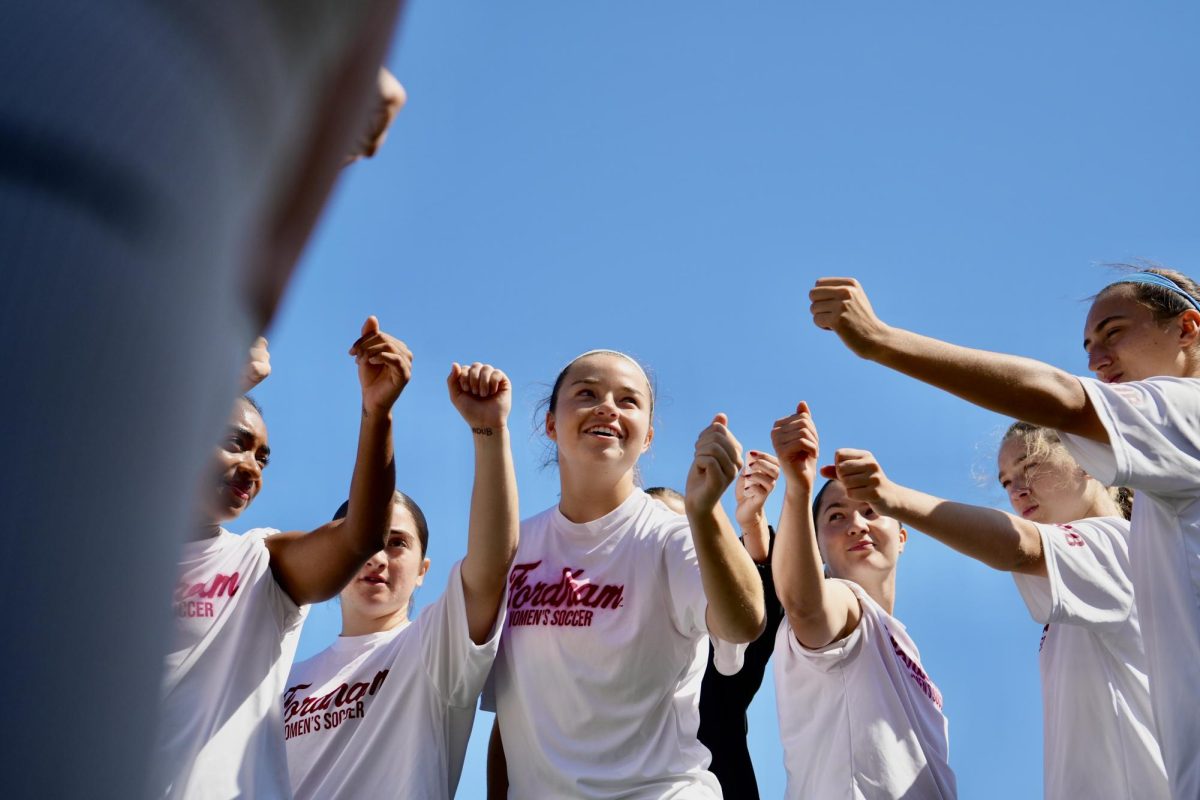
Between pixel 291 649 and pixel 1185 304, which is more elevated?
pixel 1185 304

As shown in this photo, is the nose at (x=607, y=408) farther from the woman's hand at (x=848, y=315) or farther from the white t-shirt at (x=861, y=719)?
the woman's hand at (x=848, y=315)

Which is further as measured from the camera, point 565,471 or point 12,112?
point 565,471

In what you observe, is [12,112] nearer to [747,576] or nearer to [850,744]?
[747,576]

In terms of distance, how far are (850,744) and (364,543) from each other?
5.98 feet

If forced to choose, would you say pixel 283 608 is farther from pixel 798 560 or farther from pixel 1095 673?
pixel 1095 673

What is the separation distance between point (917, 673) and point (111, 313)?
4.23 m

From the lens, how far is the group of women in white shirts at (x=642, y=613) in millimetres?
3340

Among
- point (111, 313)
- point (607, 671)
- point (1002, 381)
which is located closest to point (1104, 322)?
point (1002, 381)

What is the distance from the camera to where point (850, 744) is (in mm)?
3855

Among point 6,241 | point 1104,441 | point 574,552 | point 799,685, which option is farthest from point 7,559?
point 799,685

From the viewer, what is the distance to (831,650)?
13.0 feet

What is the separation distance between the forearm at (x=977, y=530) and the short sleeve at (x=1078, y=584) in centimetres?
5

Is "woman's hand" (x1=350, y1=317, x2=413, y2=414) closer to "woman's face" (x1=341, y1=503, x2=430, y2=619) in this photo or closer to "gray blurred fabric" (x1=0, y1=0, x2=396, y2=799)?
"woman's face" (x1=341, y1=503, x2=430, y2=619)

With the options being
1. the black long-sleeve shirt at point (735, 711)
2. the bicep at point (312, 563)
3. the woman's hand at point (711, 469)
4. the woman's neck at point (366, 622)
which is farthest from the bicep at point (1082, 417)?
the woman's neck at point (366, 622)
